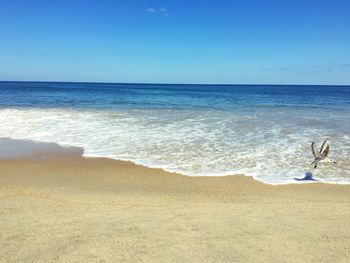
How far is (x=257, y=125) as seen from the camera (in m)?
16.2

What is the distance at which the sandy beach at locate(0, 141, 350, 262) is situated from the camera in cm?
396

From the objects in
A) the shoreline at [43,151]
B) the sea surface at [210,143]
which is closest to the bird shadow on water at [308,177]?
the shoreline at [43,151]

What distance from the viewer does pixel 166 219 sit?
498 cm

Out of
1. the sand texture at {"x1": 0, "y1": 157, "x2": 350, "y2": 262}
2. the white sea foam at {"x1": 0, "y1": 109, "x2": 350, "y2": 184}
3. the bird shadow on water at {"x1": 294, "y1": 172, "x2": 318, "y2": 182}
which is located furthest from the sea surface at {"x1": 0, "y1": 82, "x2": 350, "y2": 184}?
the sand texture at {"x1": 0, "y1": 157, "x2": 350, "y2": 262}

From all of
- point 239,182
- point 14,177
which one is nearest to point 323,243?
point 239,182

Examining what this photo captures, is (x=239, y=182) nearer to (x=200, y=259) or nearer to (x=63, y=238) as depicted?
(x=200, y=259)

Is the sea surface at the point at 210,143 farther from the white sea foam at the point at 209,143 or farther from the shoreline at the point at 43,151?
the shoreline at the point at 43,151

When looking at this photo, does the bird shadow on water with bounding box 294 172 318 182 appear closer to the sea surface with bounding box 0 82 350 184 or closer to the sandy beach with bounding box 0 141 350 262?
the sea surface with bounding box 0 82 350 184

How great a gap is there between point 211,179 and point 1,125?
12.0 metres

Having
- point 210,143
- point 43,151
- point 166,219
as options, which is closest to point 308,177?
point 210,143

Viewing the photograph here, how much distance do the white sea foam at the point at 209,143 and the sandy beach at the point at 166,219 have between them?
3.16 ft

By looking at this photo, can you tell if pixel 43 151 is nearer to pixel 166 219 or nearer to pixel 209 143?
pixel 209 143

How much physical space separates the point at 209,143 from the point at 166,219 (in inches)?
267

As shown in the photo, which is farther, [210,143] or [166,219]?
[210,143]
